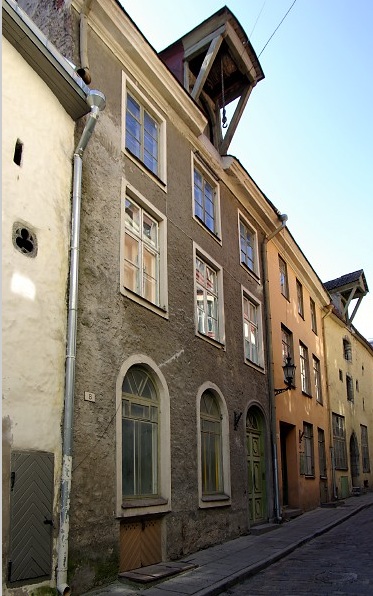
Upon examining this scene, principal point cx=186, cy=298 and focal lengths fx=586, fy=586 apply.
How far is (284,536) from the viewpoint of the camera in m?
12.2

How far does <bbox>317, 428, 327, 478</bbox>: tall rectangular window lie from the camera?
20422mm

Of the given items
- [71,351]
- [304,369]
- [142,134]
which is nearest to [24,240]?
[71,351]

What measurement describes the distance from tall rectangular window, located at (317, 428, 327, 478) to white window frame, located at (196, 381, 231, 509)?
9.48 metres

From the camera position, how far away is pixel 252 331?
1487 centimetres

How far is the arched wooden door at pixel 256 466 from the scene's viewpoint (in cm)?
1331

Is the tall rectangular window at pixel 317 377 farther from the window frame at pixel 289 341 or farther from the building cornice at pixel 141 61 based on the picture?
the building cornice at pixel 141 61

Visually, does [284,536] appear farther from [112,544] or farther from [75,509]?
[75,509]

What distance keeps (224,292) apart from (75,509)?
6.95 m

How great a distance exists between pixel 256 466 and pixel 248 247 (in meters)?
5.58

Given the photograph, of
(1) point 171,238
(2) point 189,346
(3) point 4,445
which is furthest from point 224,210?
(3) point 4,445

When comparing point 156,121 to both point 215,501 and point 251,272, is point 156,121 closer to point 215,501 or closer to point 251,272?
point 251,272

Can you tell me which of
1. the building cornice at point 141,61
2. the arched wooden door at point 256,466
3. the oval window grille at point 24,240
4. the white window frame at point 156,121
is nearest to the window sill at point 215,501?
the arched wooden door at point 256,466

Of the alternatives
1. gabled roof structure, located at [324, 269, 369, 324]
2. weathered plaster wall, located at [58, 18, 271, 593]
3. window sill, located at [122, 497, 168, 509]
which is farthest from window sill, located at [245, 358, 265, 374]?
gabled roof structure, located at [324, 269, 369, 324]

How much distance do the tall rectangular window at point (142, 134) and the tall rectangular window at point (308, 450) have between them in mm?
11270
